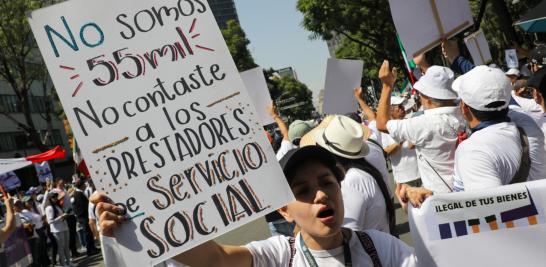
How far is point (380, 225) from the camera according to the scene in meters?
2.96

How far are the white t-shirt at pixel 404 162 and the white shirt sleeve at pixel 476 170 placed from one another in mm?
3747

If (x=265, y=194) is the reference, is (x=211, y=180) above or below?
above

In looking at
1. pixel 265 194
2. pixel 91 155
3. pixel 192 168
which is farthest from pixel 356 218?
pixel 91 155

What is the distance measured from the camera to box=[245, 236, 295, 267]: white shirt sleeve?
6.85ft

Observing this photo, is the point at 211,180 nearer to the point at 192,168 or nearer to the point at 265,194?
the point at 192,168

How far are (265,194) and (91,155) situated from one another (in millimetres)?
632

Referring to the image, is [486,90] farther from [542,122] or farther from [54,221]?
[54,221]

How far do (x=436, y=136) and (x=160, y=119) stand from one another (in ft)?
7.57

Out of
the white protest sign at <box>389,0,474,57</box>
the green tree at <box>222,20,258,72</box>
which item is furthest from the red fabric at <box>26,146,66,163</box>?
the green tree at <box>222,20,258,72</box>

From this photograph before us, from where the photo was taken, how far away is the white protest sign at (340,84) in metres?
6.55

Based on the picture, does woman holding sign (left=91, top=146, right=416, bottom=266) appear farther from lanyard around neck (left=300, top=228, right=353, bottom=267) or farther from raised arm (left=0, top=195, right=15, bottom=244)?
raised arm (left=0, top=195, right=15, bottom=244)

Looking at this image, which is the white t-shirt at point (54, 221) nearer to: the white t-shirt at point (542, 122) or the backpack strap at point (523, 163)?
the white t-shirt at point (542, 122)

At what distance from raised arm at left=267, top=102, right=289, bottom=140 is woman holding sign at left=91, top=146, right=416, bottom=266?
3707mm

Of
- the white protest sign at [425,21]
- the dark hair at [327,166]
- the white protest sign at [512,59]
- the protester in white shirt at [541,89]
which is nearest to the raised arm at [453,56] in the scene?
the white protest sign at [425,21]
